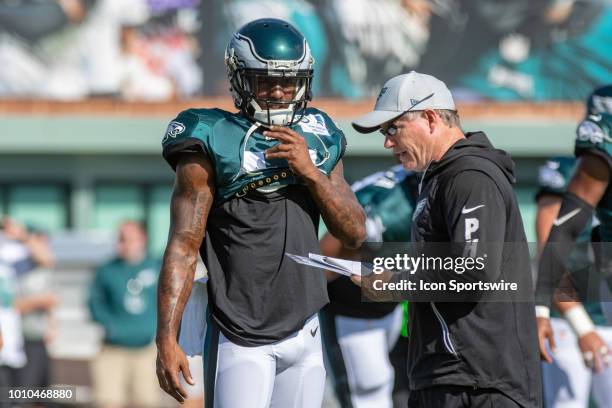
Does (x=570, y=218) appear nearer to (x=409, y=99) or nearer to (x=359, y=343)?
(x=359, y=343)

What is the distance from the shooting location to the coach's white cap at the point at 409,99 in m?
4.07

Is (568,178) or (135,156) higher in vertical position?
(135,156)

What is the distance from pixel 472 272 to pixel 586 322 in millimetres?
2226

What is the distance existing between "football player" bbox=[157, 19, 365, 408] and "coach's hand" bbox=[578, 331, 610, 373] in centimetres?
201

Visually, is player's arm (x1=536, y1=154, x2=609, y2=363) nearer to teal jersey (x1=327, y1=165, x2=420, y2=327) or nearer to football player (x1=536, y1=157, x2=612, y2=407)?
football player (x1=536, y1=157, x2=612, y2=407)

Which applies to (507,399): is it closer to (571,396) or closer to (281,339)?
(281,339)

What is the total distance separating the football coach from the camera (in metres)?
3.80

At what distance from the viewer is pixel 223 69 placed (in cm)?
2164

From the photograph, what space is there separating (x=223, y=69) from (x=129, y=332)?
13182mm

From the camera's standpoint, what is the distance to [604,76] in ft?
69.6

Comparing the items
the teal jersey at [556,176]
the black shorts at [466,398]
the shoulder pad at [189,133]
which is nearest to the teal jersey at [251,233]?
the shoulder pad at [189,133]

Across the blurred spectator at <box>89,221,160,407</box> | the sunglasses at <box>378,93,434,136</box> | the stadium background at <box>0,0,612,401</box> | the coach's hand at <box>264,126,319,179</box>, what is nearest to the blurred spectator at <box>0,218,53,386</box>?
the blurred spectator at <box>89,221,160,407</box>

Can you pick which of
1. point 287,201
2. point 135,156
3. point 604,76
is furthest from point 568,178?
point 135,156

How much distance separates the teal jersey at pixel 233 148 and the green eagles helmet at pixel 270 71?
0.06 meters
